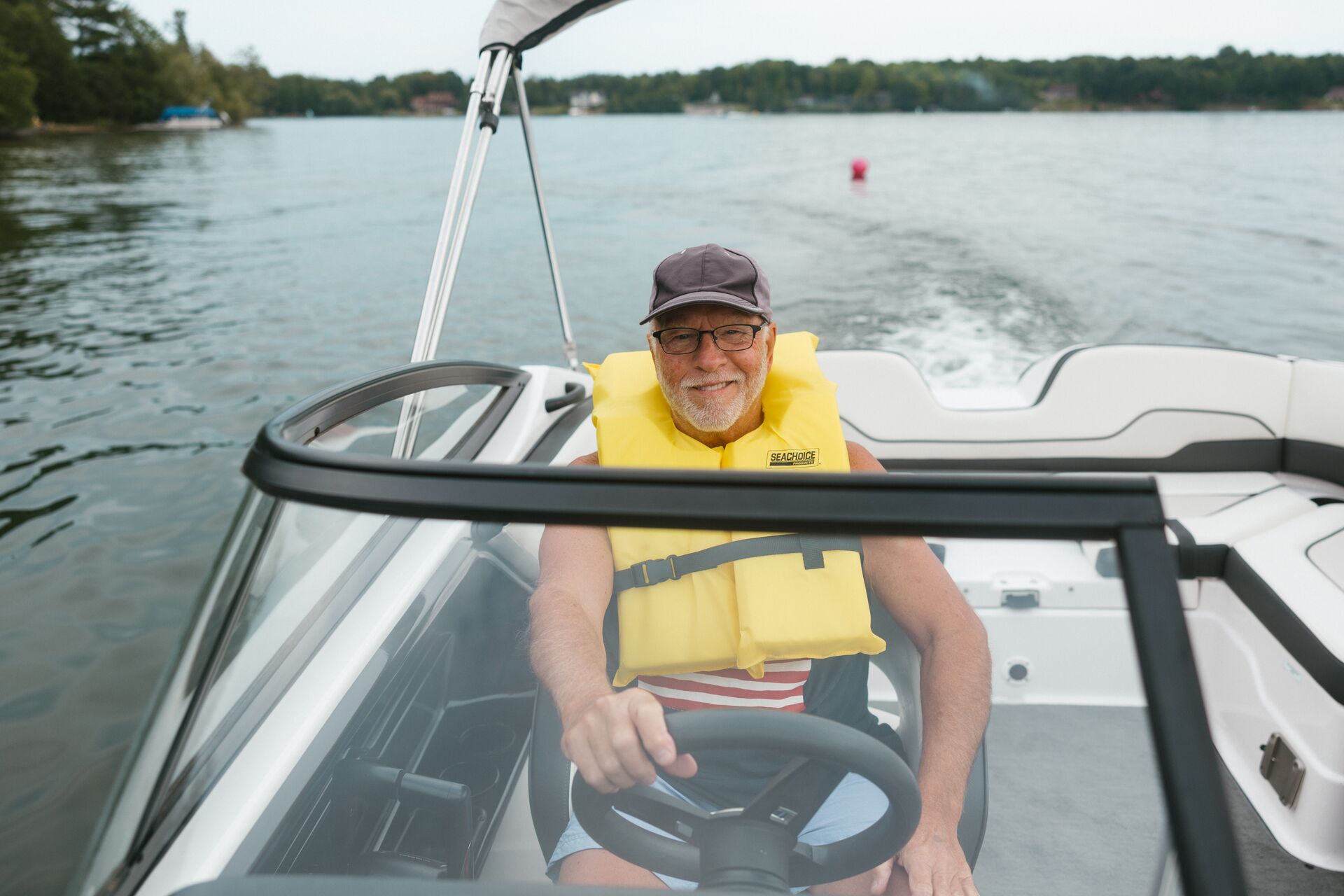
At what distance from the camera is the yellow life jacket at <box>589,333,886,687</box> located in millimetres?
768

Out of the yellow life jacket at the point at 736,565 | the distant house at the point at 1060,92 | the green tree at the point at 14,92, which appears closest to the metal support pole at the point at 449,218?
the yellow life jacket at the point at 736,565

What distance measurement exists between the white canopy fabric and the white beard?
4.39 feet

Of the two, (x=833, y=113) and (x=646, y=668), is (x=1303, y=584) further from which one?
(x=833, y=113)

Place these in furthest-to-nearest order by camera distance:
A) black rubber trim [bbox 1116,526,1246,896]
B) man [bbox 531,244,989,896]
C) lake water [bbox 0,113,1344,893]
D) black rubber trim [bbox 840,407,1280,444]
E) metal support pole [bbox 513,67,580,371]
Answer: lake water [bbox 0,113,1344,893] < metal support pole [bbox 513,67,580,371] < black rubber trim [bbox 840,407,1280,444] < man [bbox 531,244,989,896] < black rubber trim [bbox 1116,526,1246,896]

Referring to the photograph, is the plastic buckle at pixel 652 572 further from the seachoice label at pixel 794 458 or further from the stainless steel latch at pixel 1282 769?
the stainless steel latch at pixel 1282 769

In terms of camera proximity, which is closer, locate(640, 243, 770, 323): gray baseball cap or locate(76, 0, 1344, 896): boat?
locate(76, 0, 1344, 896): boat

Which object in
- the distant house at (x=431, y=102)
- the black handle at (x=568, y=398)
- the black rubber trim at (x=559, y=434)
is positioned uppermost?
the distant house at (x=431, y=102)

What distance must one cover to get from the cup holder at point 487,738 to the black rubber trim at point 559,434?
1.08 meters

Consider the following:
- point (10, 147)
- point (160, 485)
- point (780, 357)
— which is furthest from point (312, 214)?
point (10, 147)

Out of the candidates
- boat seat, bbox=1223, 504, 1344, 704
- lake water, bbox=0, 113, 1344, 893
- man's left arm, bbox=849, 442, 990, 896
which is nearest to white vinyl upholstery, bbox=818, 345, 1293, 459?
boat seat, bbox=1223, 504, 1344, 704

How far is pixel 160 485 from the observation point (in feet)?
15.2

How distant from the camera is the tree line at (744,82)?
83.5 feet

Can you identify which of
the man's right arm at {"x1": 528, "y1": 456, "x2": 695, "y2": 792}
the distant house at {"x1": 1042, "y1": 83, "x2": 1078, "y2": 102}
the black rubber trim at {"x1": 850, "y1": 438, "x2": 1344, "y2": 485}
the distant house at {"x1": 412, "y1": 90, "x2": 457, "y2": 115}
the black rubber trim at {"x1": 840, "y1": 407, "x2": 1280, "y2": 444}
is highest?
the distant house at {"x1": 412, "y1": 90, "x2": 457, "y2": 115}

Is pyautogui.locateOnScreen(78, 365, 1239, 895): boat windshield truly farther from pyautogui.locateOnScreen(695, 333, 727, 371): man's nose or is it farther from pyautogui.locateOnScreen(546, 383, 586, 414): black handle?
pyautogui.locateOnScreen(546, 383, 586, 414): black handle
